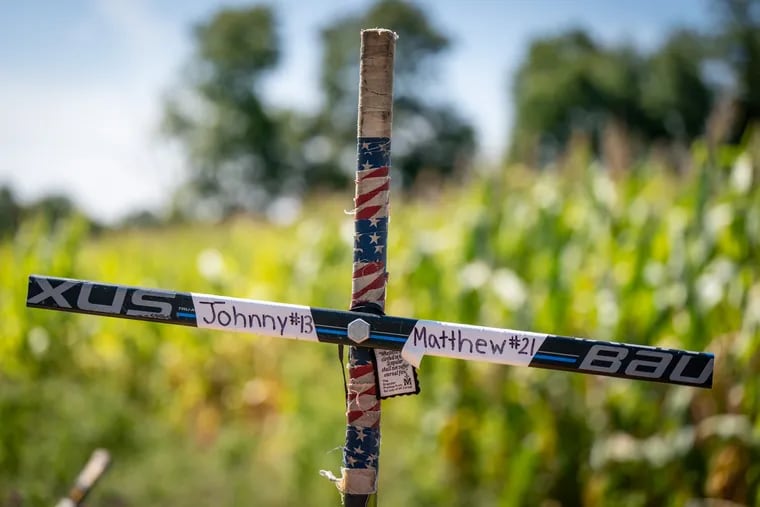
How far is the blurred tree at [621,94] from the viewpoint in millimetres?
28781

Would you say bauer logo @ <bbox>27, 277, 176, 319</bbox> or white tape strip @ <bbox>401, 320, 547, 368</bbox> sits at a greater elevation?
bauer logo @ <bbox>27, 277, 176, 319</bbox>

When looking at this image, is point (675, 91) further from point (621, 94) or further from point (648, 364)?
point (648, 364)

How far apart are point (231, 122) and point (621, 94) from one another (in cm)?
1477

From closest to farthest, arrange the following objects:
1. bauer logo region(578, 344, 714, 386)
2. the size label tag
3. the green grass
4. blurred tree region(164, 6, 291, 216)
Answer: bauer logo region(578, 344, 714, 386)
the size label tag
the green grass
blurred tree region(164, 6, 291, 216)

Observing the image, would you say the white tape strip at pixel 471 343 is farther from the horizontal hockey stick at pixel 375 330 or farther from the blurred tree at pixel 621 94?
the blurred tree at pixel 621 94

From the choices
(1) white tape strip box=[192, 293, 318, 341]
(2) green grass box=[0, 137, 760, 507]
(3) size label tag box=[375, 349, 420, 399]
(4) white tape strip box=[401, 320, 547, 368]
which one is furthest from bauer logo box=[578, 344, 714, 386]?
(2) green grass box=[0, 137, 760, 507]

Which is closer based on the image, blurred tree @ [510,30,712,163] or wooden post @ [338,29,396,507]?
wooden post @ [338,29,396,507]

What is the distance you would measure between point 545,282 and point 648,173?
1116mm

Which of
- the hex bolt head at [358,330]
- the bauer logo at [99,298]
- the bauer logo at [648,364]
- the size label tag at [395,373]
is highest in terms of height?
the bauer logo at [99,298]

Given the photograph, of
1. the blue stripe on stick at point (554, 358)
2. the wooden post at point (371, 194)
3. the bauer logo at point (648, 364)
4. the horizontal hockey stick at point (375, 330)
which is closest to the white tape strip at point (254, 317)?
the horizontal hockey stick at point (375, 330)

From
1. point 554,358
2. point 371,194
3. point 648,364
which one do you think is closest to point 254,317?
point 371,194

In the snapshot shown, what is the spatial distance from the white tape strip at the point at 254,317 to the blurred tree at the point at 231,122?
25.1m

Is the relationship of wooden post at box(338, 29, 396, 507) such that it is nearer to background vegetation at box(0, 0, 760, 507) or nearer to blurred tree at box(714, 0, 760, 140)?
background vegetation at box(0, 0, 760, 507)

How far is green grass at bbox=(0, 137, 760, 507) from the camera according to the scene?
3307 millimetres
